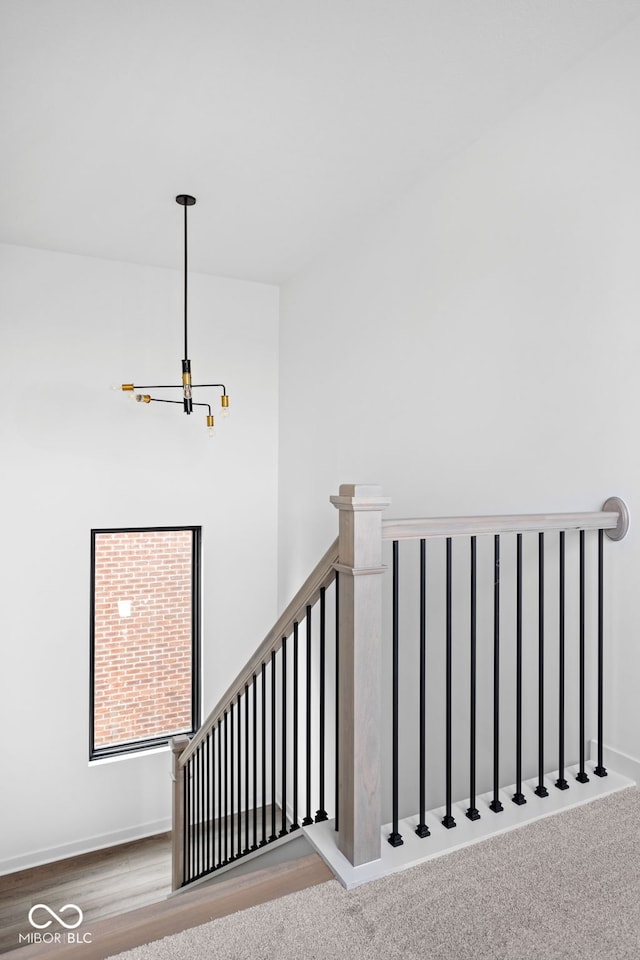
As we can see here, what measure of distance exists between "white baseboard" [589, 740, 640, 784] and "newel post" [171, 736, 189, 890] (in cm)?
224

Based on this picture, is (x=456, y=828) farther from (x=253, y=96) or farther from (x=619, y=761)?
(x=253, y=96)

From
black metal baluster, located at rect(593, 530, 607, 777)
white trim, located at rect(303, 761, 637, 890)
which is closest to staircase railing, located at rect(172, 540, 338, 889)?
white trim, located at rect(303, 761, 637, 890)

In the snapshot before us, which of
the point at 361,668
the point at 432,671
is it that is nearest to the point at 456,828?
the point at 361,668

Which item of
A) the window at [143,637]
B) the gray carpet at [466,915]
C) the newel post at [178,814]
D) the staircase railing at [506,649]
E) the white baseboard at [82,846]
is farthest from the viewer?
the window at [143,637]

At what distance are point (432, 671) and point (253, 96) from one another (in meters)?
2.57

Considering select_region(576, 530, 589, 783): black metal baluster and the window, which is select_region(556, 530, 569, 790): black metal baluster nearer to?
select_region(576, 530, 589, 783): black metal baluster

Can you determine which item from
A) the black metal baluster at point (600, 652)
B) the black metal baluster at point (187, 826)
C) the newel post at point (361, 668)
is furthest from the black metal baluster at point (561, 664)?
the black metal baluster at point (187, 826)

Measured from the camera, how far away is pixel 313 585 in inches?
70.2

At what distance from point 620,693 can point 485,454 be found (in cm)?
105

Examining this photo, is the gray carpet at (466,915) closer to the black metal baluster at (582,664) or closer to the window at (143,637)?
the black metal baluster at (582,664)

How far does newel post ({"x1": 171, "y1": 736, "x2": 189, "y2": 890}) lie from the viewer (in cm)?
350

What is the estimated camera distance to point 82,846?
4156mm

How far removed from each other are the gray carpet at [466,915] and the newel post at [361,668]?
0.14m

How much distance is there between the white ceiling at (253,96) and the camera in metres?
2.02
